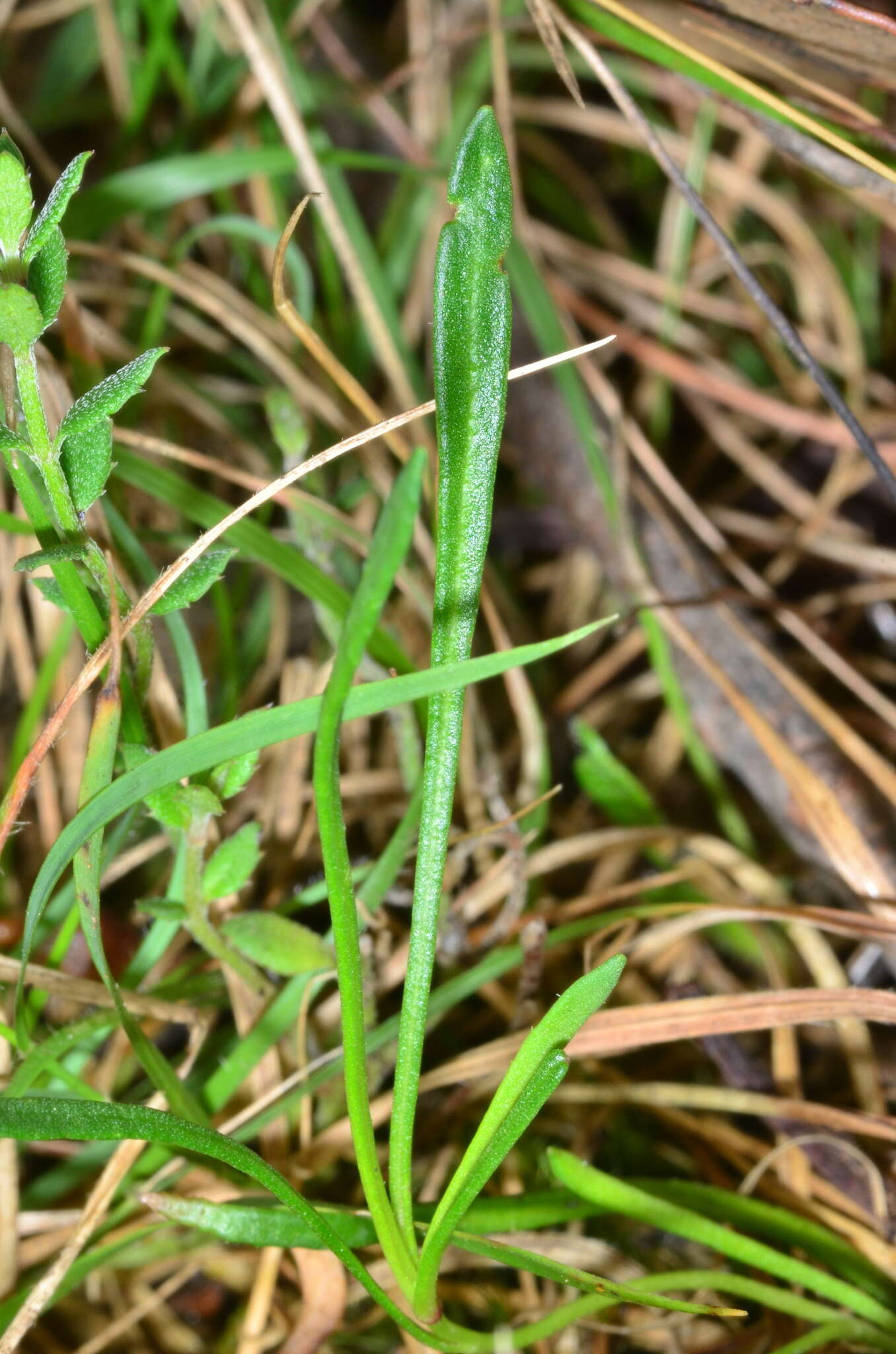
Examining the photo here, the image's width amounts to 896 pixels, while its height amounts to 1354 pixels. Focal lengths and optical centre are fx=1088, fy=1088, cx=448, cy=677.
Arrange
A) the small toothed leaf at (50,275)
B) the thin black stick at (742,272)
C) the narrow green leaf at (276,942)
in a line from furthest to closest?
the thin black stick at (742,272), the narrow green leaf at (276,942), the small toothed leaf at (50,275)

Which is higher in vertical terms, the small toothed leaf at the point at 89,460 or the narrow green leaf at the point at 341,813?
the small toothed leaf at the point at 89,460

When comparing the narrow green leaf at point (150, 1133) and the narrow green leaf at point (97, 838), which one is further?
the narrow green leaf at point (97, 838)

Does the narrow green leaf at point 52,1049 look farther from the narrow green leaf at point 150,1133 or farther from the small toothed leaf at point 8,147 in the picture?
the small toothed leaf at point 8,147

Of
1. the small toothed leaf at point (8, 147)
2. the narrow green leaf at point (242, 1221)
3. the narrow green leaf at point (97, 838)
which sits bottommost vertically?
the narrow green leaf at point (242, 1221)

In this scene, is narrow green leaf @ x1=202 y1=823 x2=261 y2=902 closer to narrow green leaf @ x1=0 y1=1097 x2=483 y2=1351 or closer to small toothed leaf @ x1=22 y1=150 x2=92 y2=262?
narrow green leaf @ x1=0 y1=1097 x2=483 y2=1351

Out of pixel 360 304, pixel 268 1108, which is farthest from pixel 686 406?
pixel 268 1108

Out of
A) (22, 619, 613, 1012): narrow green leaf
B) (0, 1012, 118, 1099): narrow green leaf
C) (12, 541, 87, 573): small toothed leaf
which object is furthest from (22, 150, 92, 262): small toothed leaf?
(0, 1012, 118, 1099): narrow green leaf

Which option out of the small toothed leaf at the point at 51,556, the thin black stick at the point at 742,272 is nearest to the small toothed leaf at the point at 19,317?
the small toothed leaf at the point at 51,556
